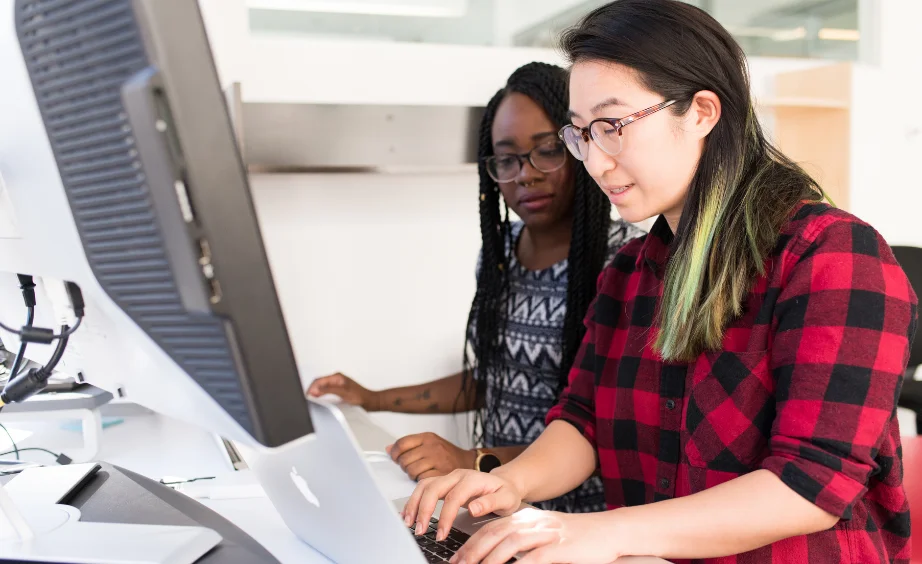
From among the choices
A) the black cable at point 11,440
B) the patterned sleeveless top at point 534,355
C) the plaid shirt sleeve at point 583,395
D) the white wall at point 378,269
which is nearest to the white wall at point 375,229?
the white wall at point 378,269

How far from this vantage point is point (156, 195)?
0.45m

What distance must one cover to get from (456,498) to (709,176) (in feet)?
1.57

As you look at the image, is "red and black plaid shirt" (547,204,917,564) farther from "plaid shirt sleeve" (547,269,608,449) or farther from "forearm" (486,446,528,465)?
"forearm" (486,446,528,465)

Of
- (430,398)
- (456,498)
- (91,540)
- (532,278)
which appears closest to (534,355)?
(532,278)

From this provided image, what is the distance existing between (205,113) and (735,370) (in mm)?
683

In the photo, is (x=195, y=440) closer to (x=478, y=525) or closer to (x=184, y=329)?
(x=478, y=525)

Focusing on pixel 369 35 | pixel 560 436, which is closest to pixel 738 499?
pixel 560 436

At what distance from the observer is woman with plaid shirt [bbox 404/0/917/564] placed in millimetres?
783

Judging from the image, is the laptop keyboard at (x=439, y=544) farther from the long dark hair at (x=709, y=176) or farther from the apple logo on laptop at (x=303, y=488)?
the long dark hair at (x=709, y=176)

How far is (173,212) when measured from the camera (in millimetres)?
450

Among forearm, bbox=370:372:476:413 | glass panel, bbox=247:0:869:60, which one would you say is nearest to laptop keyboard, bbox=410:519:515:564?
forearm, bbox=370:372:476:413

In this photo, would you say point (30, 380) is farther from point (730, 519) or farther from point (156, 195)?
point (730, 519)

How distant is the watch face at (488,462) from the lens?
47.6 inches

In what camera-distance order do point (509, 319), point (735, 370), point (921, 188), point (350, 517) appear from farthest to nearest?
1. point (921, 188)
2. point (509, 319)
3. point (735, 370)
4. point (350, 517)
